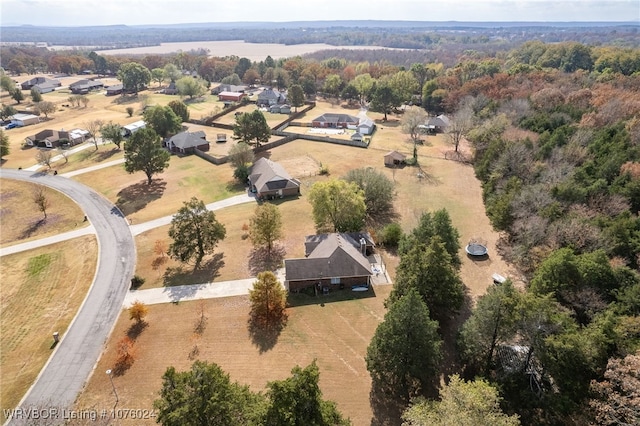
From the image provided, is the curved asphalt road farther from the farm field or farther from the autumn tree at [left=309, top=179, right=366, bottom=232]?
the autumn tree at [left=309, top=179, right=366, bottom=232]

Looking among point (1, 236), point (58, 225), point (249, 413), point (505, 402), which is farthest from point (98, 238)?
point (505, 402)

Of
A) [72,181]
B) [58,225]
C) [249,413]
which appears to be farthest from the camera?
[72,181]

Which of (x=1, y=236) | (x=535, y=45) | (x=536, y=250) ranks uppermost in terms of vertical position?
(x=535, y=45)

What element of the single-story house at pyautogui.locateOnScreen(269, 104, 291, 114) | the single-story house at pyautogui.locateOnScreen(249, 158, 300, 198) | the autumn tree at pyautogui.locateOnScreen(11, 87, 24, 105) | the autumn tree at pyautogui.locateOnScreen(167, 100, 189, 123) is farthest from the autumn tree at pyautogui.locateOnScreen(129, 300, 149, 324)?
the autumn tree at pyautogui.locateOnScreen(11, 87, 24, 105)

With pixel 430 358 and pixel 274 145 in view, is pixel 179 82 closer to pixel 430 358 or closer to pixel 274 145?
pixel 274 145

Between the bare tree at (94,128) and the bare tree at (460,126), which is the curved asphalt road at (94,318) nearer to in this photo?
the bare tree at (94,128)

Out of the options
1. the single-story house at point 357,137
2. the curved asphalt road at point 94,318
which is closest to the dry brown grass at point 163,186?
the curved asphalt road at point 94,318
